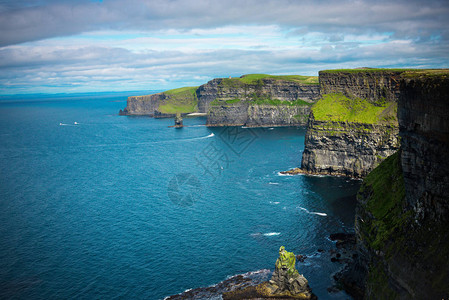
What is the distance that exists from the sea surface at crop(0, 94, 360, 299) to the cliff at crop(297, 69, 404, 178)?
8.55 meters

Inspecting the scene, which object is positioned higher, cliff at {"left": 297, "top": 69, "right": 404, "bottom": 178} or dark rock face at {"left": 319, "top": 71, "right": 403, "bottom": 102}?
dark rock face at {"left": 319, "top": 71, "right": 403, "bottom": 102}

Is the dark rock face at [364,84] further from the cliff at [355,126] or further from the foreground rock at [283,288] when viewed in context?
the foreground rock at [283,288]

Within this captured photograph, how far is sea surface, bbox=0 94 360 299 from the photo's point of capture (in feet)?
225

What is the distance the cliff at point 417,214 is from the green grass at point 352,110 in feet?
245

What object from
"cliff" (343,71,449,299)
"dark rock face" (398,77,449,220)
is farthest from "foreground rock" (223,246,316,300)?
"dark rock face" (398,77,449,220)

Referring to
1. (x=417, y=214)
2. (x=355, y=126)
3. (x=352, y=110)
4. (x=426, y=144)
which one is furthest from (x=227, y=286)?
(x=352, y=110)

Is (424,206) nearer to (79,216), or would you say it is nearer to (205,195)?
(205,195)

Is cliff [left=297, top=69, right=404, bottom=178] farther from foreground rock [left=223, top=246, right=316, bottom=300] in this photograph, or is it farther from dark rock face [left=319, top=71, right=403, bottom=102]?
foreground rock [left=223, top=246, right=316, bottom=300]

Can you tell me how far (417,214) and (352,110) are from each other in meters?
92.9

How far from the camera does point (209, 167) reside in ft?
491

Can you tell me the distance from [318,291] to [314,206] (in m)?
40.1

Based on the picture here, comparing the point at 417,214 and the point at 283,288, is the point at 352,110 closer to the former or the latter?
the point at 283,288

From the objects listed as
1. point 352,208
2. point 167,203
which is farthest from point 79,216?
point 352,208

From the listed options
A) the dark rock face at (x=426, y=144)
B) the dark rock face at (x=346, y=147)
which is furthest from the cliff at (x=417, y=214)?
the dark rock face at (x=346, y=147)
